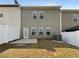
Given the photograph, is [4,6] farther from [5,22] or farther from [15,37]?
[15,37]

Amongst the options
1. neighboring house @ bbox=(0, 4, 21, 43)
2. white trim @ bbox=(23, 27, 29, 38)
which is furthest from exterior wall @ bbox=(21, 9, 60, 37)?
neighboring house @ bbox=(0, 4, 21, 43)

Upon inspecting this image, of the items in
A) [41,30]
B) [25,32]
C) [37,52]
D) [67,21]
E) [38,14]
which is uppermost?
[38,14]

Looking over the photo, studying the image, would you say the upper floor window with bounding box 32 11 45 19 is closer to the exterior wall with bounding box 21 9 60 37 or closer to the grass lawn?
the exterior wall with bounding box 21 9 60 37

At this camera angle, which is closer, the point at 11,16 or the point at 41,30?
the point at 11,16

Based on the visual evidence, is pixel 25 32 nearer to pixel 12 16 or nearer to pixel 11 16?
pixel 12 16

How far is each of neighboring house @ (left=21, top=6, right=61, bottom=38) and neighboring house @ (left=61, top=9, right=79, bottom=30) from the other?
2.35m

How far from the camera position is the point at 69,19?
39.4 meters

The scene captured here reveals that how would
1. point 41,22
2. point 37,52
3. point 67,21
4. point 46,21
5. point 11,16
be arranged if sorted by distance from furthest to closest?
point 67,21, point 41,22, point 46,21, point 11,16, point 37,52

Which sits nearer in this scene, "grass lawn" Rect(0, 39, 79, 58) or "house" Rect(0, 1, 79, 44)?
"grass lawn" Rect(0, 39, 79, 58)

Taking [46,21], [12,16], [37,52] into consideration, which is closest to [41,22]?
[46,21]

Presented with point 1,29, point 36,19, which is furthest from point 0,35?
point 36,19

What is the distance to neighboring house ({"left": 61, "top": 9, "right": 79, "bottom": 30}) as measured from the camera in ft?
129

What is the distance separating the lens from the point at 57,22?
3744 centimetres

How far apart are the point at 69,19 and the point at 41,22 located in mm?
5380
